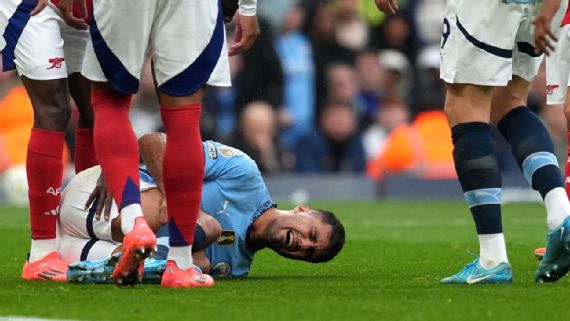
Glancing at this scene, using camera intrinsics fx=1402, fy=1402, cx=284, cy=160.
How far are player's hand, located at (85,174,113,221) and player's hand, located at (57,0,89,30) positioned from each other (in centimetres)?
77

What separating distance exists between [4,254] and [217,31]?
10.3ft

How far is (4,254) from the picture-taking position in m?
8.67

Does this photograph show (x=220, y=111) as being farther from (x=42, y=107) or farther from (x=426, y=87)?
(x=42, y=107)

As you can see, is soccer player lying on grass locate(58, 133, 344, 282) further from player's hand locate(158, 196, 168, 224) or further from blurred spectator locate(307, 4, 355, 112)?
blurred spectator locate(307, 4, 355, 112)

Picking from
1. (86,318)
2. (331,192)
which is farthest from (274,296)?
(331,192)

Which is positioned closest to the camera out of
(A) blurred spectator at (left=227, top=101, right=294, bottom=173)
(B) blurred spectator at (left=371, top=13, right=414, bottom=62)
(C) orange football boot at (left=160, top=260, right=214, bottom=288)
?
(C) orange football boot at (left=160, top=260, right=214, bottom=288)

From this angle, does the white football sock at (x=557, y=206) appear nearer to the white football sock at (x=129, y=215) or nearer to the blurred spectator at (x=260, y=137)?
the white football sock at (x=129, y=215)

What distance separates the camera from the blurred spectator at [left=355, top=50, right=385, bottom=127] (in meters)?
17.9

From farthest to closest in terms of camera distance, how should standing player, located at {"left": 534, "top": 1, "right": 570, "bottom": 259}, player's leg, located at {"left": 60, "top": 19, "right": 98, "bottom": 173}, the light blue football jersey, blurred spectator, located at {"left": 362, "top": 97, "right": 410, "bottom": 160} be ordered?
blurred spectator, located at {"left": 362, "top": 97, "right": 410, "bottom": 160}, standing player, located at {"left": 534, "top": 1, "right": 570, "bottom": 259}, player's leg, located at {"left": 60, "top": 19, "right": 98, "bottom": 173}, the light blue football jersey

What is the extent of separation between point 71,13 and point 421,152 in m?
11.1

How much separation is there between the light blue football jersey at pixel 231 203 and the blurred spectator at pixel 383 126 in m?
10.4

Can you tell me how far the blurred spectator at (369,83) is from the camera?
706 inches

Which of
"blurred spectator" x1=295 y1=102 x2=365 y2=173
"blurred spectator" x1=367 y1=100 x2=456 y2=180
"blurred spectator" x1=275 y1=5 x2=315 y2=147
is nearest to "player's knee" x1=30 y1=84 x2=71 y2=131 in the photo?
"blurred spectator" x1=275 y1=5 x2=315 y2=147

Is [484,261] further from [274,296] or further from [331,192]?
[331,192]
